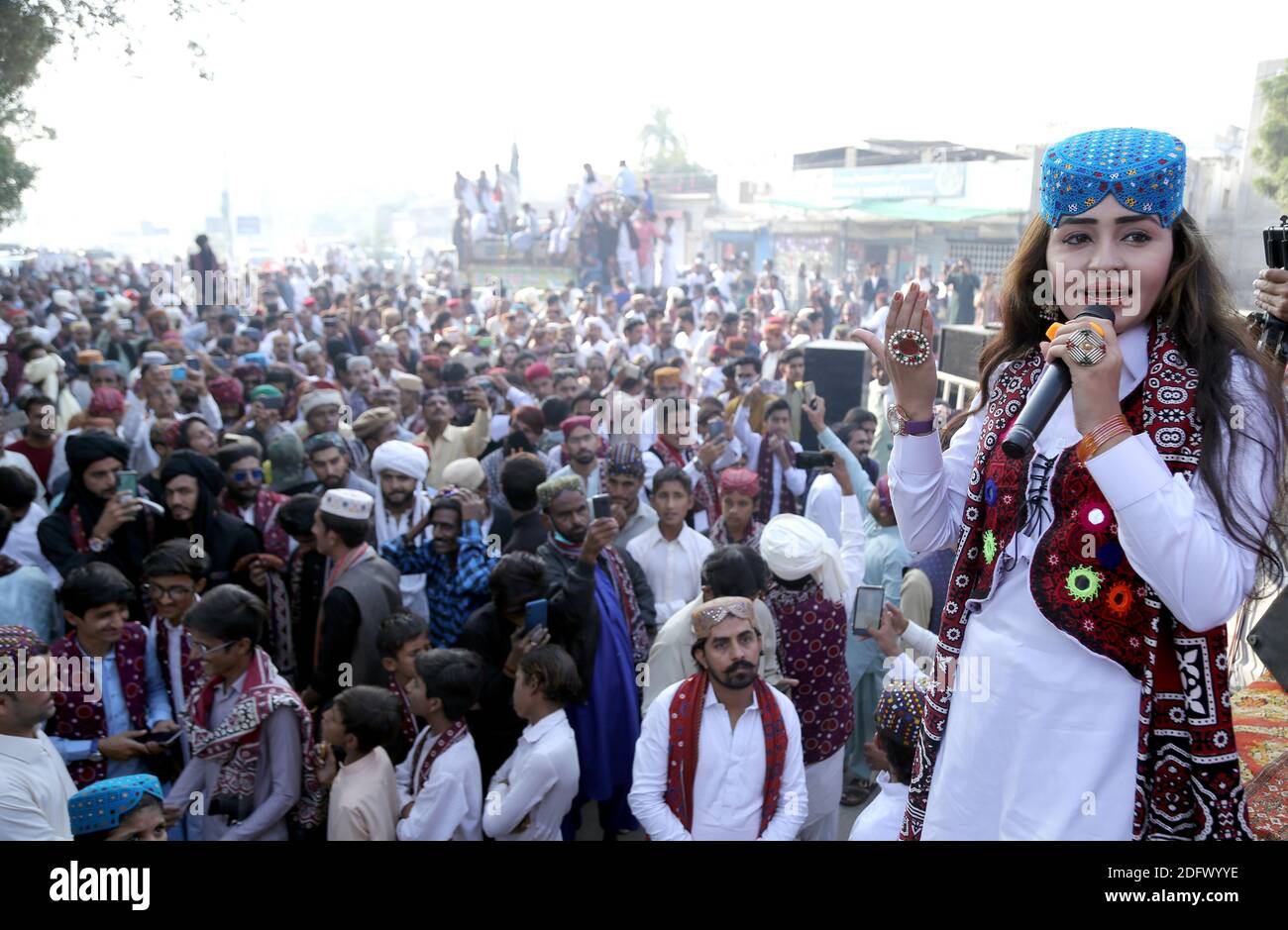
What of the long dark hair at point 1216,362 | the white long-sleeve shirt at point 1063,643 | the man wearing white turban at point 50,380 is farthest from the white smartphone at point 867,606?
the man wearing white turban at point 50,380

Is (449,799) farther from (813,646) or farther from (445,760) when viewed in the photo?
(813,646)

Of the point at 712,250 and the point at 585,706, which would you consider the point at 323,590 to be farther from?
the point at 712,250

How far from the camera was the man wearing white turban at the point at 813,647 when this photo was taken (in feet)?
12.4

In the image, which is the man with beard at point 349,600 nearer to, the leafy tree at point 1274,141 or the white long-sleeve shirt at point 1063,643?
the white long-sleeve shirt at point 1063,643

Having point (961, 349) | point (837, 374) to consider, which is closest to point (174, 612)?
point (837, 374)

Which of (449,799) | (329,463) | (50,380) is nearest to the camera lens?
(449,799)

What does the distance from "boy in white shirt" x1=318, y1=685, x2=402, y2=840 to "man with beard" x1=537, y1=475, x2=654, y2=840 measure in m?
0.68

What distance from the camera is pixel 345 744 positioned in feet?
11.1

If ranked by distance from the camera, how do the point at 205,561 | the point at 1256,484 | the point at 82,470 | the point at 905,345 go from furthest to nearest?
the point at 82,470
the point at 205,561
the point at 905,345
the point at 1256,484

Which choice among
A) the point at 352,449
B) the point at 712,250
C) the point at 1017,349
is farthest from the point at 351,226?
the point at 1017,349

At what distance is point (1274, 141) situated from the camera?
11336 millimetres

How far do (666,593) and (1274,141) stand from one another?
10099mm

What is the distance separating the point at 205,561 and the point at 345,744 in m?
1.37

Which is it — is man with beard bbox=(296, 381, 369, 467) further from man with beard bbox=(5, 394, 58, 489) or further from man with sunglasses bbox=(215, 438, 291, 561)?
man with beard bbox=(5, 394, 58, 489)
